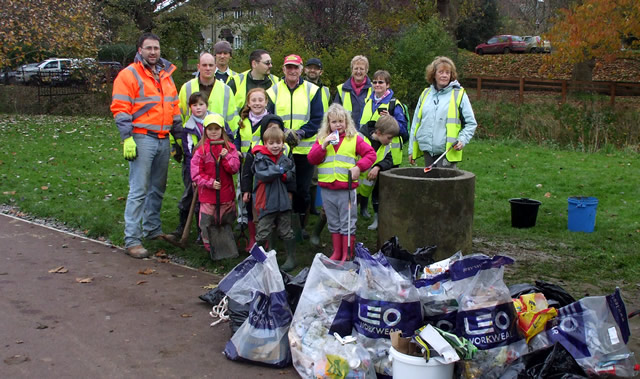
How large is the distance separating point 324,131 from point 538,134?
49.5ft

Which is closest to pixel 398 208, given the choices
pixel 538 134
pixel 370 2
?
pixel 538 134

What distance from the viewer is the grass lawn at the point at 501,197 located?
6625mm

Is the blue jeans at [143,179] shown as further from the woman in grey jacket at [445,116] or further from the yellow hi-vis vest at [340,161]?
the woman in grey jacket at [445,116]

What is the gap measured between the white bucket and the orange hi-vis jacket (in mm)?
3971

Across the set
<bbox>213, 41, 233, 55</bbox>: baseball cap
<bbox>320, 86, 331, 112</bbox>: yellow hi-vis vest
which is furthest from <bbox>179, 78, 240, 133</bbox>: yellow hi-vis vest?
<bbox>320, 86, 331, 112</bbox>: yellow hi-vis vest

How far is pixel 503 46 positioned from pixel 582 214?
35088 mm

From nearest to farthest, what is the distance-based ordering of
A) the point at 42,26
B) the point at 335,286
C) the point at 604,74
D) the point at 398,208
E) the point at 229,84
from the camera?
the point at 335,286 → the point at 398,208 → the point at 229,84 → the point at 42,26 → the point at 604,74

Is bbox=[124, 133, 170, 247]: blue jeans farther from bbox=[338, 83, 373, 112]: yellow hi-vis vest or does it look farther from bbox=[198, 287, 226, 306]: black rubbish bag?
bbox=[338, 83, 373, 112]: yellow hi-vis vest

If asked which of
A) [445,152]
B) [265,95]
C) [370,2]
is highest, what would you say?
[370,2]

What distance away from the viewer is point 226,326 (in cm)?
505

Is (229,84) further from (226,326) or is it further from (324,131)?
(226,326)

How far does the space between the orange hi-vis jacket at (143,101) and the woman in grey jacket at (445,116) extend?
269 centimetres

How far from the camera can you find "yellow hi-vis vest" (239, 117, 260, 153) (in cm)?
666

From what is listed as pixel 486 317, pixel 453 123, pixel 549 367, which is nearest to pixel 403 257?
pixel 486 317
